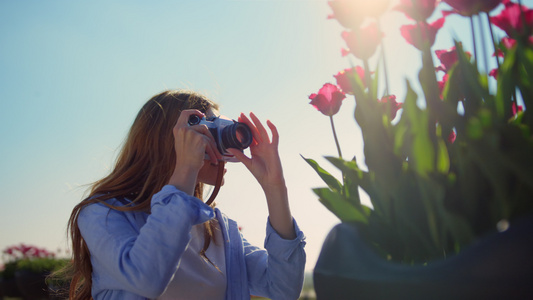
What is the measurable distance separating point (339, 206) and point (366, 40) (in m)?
0.21

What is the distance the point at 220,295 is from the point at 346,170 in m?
0.77

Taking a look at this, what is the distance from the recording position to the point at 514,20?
1.57 ft

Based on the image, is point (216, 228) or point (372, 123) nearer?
point (372, 123)

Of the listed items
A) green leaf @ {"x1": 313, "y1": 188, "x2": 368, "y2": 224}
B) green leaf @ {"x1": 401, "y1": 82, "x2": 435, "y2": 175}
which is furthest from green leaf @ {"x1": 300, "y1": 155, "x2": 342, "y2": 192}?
green leaf @ {"x1": 401, "y1": 82, "x2": 435, "y2": 175}

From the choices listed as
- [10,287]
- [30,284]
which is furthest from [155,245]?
[10,287]

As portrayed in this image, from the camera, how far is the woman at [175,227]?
821 millimetres

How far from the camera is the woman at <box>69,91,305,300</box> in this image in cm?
82

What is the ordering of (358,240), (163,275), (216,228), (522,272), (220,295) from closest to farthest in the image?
(522,272) → (358,240) → (163,275) → (220,295) → (216,228)

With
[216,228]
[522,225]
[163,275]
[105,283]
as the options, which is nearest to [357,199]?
[522,225]

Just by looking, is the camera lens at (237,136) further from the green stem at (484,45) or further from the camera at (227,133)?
the green stem at (484,45)

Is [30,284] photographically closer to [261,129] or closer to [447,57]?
[261,129]

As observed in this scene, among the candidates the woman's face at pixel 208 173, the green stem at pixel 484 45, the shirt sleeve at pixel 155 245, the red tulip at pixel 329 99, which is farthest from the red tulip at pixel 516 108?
the woman's face at pixel 208 173

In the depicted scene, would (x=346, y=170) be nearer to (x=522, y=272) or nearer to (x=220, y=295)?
(x=522, y=272)

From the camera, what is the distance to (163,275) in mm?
808
